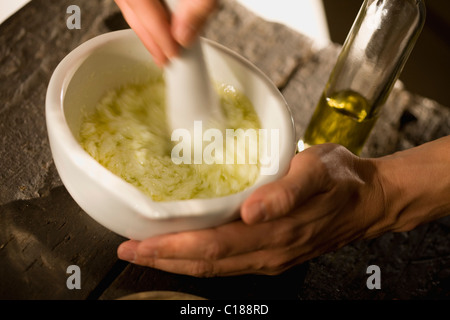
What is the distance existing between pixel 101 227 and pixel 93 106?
229mm

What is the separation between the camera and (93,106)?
923 mm

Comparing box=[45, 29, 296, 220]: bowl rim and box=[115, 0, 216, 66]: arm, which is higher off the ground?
box=[115, 0, 216, 66]: arm

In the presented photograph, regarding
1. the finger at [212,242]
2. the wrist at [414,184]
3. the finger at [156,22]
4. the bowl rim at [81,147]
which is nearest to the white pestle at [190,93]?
the finger at [156,22]

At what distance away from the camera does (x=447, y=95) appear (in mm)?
2527

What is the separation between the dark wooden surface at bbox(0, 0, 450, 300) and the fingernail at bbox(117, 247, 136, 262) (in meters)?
0.05

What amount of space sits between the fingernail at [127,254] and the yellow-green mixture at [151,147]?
0.10 m

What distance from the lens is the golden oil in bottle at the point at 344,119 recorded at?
44.1 inches

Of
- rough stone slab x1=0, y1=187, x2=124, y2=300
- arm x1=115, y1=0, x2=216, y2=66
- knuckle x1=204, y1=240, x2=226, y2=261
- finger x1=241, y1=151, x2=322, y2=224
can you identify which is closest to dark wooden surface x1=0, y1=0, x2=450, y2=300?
rough stone slab x1=0, y1=187, x2=124, y2=300

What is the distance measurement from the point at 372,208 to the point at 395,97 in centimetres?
50

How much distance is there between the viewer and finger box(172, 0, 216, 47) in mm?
715

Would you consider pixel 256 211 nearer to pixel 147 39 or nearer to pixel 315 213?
pixel 315 213

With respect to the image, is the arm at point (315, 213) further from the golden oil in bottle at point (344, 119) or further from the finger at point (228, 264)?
the golden oil in bottle at point (344, 119)

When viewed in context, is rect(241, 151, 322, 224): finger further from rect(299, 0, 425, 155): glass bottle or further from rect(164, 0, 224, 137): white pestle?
rect(299, 0, 425, 155): glass bottle
